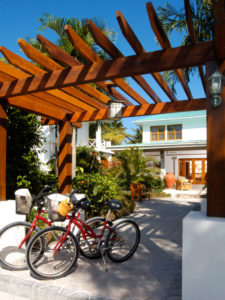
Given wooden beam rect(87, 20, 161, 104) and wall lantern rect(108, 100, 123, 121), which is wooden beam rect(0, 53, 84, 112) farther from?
wooden beam rect(87, 20, 161, 104)

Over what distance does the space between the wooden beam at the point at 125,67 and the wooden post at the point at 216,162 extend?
589 mm

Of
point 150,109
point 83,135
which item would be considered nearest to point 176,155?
point 83,135

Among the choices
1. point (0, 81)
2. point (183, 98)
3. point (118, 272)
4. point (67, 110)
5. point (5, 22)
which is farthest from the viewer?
point (5, 22)

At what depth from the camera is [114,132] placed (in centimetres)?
3222

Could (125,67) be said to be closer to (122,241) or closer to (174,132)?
(122,241)

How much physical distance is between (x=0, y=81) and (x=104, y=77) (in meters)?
2.07

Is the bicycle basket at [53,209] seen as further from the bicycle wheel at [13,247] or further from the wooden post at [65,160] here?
the wooden post at [65,160]

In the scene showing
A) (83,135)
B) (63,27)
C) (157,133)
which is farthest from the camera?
(157,133)

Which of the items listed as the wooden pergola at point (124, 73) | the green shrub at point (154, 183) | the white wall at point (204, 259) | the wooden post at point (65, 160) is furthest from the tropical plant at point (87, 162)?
the white wall at point (204, 259)

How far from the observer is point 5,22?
8.98 m

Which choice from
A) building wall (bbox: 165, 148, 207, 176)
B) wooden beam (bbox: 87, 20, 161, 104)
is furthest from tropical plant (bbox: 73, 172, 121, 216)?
building wall (bbox: 165, 148, 207, 176)

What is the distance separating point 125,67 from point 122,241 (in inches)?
106

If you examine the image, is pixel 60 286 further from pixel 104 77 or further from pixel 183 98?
pixel 183 98

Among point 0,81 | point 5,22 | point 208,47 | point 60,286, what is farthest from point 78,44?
point 5,22
